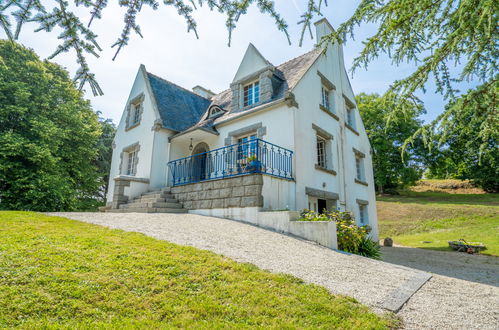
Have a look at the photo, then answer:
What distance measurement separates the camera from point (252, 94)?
12.0 metres

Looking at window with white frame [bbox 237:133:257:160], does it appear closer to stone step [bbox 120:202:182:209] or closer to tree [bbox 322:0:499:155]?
stone step [bbox 120:202:182:209]

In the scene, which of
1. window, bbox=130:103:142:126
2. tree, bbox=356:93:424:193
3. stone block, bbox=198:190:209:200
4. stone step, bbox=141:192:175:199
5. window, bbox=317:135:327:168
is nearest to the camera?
stone block, bbox=198:190:209:200

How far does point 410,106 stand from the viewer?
4.59 meters

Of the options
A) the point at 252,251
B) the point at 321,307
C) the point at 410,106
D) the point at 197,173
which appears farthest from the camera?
the point at 197,173

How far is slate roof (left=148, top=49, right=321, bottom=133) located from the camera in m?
11.3

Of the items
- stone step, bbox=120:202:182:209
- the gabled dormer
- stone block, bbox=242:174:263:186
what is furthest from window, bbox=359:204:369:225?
stone step, bbox=120:202:182:209

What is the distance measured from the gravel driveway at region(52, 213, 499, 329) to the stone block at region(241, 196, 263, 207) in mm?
925

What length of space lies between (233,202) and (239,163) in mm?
2254

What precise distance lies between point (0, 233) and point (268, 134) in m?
7.93

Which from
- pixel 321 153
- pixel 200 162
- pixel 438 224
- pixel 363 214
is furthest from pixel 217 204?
pixel 438 224

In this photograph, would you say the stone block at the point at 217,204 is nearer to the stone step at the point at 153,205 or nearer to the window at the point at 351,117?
the stone step at the point at 153,205

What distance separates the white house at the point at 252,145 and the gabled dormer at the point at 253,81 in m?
0.05

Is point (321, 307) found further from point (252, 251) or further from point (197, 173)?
point (197, 173)

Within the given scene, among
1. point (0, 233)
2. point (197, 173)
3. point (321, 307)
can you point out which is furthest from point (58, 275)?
point (197, 173)
